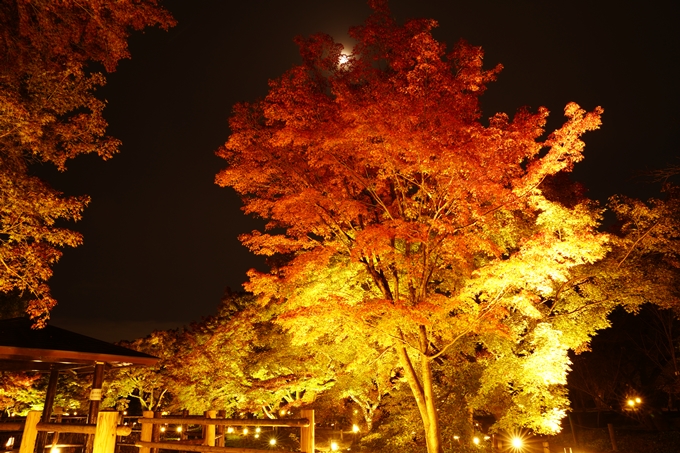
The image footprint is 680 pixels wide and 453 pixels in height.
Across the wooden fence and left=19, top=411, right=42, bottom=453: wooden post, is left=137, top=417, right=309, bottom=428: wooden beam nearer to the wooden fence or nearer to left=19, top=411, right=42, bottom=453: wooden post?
the wooden fence

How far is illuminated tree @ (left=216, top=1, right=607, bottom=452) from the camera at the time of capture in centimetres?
880

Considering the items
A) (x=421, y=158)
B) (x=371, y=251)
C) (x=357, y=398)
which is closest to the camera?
(x=421, y=158)

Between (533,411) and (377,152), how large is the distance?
6.89 meters

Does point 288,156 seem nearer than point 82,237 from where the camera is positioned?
No

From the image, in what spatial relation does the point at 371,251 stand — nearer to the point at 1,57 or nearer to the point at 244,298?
the point at 1,57

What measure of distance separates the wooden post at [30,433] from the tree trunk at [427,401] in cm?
701

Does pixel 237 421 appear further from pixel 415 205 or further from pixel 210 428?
pixel 415 205

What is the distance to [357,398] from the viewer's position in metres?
16.1

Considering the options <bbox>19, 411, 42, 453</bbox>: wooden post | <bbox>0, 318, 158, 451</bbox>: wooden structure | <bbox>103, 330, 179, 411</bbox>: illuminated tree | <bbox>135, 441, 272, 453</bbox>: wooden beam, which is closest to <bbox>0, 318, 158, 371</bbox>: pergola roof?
<bbox>0, 318, 158, 451</bbox>: wooden structure

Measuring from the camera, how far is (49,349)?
786 centimetres

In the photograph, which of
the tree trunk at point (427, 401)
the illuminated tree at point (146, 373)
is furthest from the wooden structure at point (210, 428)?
the illuminated tree at point (146, 373)

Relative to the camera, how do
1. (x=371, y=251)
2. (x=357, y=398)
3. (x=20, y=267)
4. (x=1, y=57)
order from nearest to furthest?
(x=1, y=57), (x=20, y=267), (x=371, y=251), (x=357, y=398)

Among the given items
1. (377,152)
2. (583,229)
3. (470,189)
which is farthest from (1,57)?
(583,229)

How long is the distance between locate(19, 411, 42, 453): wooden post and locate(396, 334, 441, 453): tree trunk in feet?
23.0
